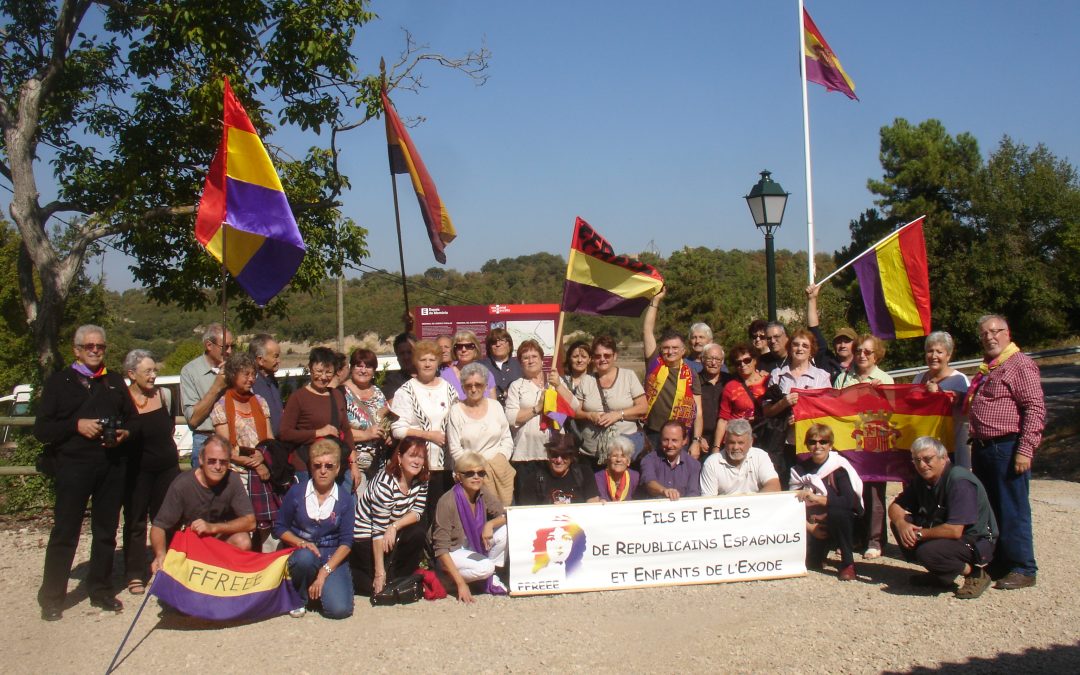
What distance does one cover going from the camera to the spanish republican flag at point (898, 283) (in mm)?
8977

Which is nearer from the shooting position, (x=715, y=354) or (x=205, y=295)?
(x=715, y=354)

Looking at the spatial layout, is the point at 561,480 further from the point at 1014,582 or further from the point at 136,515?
the point at 1014,582

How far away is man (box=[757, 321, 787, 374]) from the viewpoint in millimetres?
8016

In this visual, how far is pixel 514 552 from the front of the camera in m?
6.46

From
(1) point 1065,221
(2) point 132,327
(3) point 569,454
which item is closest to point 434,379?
(3) point 569,454

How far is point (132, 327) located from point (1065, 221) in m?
54.1

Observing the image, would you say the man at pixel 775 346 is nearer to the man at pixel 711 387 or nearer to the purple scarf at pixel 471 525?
the man at pixel 711 387

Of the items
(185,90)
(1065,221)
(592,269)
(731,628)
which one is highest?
(1065,221)

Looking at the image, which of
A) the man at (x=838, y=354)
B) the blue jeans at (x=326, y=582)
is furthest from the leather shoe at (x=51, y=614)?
the man at (x=838, y=354)

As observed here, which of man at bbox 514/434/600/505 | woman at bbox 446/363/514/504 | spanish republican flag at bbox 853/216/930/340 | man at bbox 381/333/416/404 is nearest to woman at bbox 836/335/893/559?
spanish republican flag at bbox 853/216/930/340

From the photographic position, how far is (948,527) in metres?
6.29

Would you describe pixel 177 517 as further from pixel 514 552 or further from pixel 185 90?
pixel 185 90

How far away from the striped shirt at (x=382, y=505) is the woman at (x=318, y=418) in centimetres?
32

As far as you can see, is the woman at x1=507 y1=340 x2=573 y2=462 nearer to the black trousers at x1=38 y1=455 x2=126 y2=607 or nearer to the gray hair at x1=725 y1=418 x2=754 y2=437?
the gray hair at x1=725 y1=418 x2=754 y2=437
